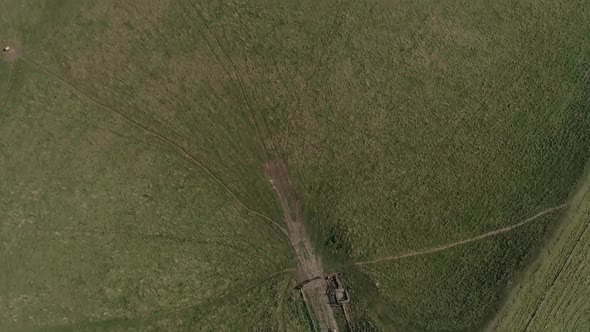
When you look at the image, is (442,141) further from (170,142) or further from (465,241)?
(170,142)

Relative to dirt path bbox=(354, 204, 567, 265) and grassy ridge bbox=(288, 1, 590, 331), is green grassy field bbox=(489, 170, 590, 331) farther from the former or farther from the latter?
dirt path bbox=(354, 204, 567, 265)

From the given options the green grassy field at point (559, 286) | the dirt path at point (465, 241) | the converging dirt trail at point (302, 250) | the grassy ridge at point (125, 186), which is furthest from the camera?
the green grassy field at point (559, 286)

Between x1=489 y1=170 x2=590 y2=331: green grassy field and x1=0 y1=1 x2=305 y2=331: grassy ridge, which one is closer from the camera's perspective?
x1=0 y1=1 x2=305 y2=331: grassy ridge

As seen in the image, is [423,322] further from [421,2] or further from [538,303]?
[421,2]

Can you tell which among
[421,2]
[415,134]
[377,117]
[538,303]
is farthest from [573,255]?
[421,2]

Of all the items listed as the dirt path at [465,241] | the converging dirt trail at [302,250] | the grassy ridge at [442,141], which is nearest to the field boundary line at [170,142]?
the converging dirt trail at [302,250]

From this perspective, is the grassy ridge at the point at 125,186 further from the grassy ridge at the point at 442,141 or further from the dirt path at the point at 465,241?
the dirt path at the point at 465,241

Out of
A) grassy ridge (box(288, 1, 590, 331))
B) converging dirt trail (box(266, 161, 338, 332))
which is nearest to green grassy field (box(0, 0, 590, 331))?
grassy ridge (box(288, 1, 590, 331))
